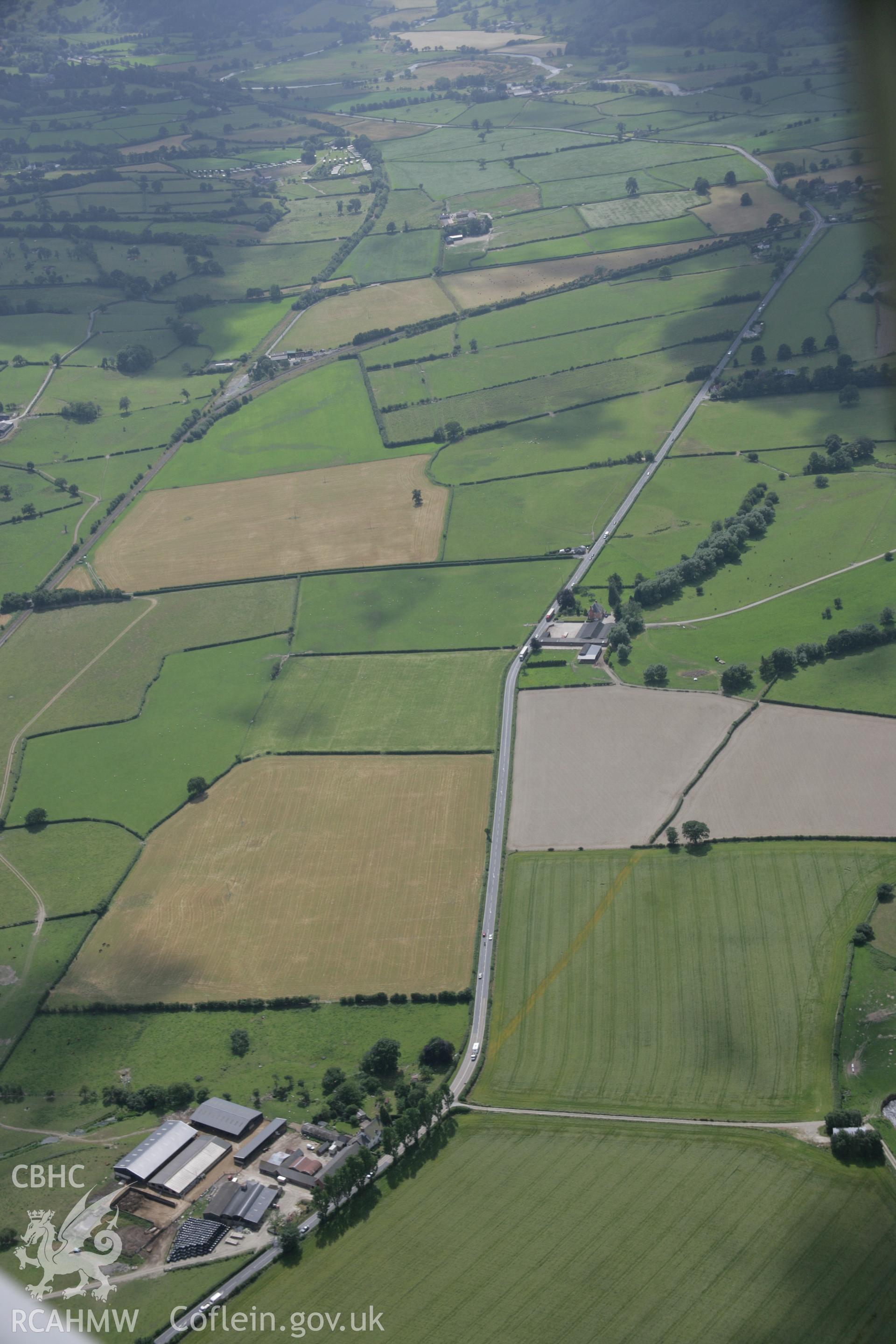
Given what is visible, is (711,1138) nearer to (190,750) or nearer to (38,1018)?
(38,1018)

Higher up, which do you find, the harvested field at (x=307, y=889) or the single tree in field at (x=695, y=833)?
the single tree in field at (x=695, y=833)

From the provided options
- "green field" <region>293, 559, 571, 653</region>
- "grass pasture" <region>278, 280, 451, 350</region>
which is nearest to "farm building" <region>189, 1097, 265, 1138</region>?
"green field" <region>293, 559, 571, 653</region>

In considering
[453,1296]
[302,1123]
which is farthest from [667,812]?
[453,1296]

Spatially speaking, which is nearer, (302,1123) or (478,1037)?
(302,1123)

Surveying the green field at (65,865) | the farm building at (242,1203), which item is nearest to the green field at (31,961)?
the green field at (65,865)

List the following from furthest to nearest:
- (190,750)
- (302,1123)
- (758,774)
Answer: (190,750) → (758,774) → (302,1123)

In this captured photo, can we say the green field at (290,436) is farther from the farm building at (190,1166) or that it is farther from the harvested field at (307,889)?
the farm building at (190,1166)
